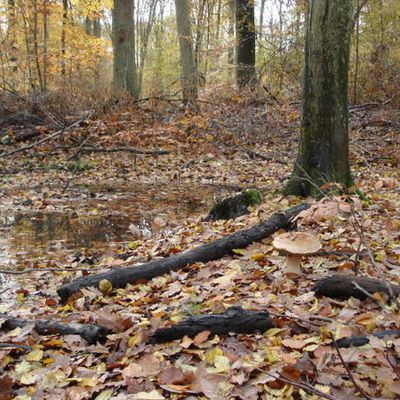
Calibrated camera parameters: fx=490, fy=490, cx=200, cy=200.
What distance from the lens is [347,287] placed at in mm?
3461

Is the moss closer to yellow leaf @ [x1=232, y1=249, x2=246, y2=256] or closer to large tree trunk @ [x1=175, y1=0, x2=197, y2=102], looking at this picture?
yellow leaf @ [x1=232, y1=249, x2=246, y2=256]

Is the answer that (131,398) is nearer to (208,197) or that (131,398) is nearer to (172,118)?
(208,197)

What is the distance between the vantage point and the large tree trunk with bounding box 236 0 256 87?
16938 mm

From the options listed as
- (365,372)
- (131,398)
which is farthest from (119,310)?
(365,372)

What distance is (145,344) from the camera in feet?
10.4

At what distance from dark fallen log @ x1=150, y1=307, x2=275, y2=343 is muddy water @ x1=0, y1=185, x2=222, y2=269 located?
2.96 metres

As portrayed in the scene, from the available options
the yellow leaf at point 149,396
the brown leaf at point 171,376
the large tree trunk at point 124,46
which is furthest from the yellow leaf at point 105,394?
the large tree trunk at point 124,46

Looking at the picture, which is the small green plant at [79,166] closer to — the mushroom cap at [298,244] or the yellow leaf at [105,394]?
the mushroom cap at [298,244]

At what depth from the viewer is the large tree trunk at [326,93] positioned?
595 centimetres

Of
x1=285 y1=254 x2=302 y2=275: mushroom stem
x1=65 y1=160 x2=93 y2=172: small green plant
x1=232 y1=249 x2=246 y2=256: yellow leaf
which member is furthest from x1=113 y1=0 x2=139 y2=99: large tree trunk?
x1=285 y1=254 x2=302 y2=275: mushroom stem

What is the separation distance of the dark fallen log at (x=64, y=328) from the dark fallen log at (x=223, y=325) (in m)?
0.46

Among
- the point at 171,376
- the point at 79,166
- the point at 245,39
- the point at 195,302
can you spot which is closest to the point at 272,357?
the point at 171,376

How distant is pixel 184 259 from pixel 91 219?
325 cm

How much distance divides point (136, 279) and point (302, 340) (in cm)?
201
